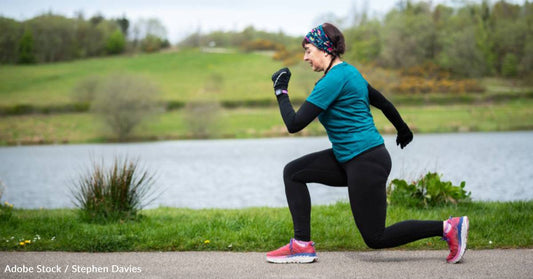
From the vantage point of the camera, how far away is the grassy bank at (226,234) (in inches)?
228

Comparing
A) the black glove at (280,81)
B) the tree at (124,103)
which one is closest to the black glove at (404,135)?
the black glove at (280,81)

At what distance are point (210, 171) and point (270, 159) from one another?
696cm

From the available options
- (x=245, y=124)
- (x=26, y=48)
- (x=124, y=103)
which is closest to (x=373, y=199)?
(x=124, y=103)

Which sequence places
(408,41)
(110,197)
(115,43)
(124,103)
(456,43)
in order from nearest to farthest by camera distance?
1. (110,197)
2. (124,103)
3. (456,43)
4. (408,41)
5. (115,43)

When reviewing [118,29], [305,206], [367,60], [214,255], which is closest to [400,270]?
[305,206]

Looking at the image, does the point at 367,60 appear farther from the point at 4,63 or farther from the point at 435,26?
the point at 4,63

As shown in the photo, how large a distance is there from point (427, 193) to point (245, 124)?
204 ft

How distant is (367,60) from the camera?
309ft

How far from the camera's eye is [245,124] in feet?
229

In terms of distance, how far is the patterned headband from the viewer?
4.76m

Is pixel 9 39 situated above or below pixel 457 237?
above

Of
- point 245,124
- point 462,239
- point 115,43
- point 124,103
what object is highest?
point 115,43

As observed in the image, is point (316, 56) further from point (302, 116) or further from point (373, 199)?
point (373, 199)

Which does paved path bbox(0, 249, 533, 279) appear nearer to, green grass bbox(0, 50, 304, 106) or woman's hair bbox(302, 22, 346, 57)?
woman's hair bbox(302, 22, 346, 57)
